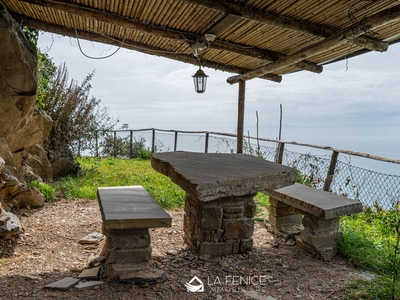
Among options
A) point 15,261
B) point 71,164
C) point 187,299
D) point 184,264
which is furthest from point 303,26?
point 71,164

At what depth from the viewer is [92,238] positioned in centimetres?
367

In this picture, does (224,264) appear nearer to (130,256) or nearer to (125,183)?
(130,256)

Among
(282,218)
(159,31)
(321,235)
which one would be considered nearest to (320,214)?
(321,235)

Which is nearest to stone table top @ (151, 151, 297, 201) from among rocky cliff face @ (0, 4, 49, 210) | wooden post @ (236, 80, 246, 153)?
rocky cliff face @ (0, 4, 49, 210)

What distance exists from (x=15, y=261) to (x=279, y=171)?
2.65 m

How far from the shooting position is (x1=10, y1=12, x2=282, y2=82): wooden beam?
14.6 feet

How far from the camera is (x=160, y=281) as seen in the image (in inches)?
101

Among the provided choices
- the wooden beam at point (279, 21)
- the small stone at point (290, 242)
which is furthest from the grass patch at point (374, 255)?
the wooden beam at point (279, 21)

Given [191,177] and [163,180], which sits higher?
[191,177]

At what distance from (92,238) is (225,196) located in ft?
6.02

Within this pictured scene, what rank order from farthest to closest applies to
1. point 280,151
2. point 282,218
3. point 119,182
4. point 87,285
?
point 280,151 → point 119,182 → point 282,218 → point 87,285

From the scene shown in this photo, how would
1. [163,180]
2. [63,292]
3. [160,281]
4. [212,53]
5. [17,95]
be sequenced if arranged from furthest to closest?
[163,180]
[212,53]
[17,95]
[160,281]
[63,292]

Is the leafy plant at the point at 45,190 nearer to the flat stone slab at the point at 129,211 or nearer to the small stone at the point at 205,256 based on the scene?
the flat stone slab at the point at 129,211

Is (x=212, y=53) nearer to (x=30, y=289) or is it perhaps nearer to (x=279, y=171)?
(x=279, y=171)
